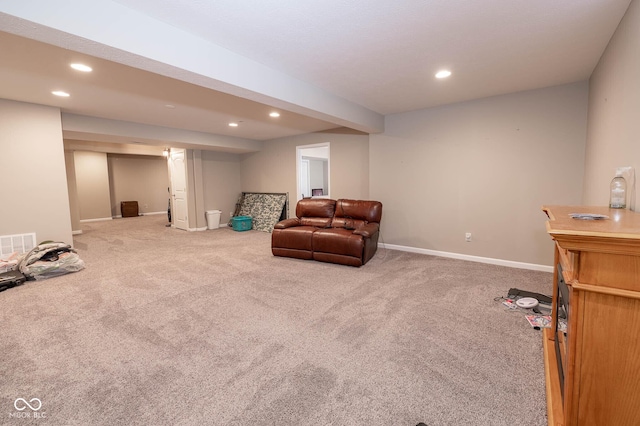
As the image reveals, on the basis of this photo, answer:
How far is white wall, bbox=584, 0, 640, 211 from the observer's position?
178 centimetres

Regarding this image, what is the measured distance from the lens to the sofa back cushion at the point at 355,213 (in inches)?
186

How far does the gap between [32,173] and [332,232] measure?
4.38 metres

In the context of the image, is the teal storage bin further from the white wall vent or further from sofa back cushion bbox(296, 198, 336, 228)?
the white wall vent

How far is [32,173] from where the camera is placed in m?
4.03

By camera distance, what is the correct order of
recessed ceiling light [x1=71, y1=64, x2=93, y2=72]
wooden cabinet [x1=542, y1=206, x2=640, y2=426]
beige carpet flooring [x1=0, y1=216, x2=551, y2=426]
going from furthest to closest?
recessed ceiling light [x1=71, y1=64, x2=93, y2=72] → beige carpet flooring [x1=0, y1=216, x2=551, y2=426] → wooden cabinet [x1=542, y1=206, x2=640, y2=426]

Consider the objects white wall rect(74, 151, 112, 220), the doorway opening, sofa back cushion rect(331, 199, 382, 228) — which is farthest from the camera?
the doorway opening

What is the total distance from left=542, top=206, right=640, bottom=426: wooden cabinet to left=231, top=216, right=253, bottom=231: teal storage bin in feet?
22.3

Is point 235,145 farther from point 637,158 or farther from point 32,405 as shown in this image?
point 637,158

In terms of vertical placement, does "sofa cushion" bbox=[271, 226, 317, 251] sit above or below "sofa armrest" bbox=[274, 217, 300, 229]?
below

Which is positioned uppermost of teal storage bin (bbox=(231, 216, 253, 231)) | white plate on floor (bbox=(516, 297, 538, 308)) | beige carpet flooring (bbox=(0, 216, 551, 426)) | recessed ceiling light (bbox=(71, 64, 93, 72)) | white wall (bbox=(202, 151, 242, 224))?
recessed ceiling light (bbox=(71, 64, 93, 72))

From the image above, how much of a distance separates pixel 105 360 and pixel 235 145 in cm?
559

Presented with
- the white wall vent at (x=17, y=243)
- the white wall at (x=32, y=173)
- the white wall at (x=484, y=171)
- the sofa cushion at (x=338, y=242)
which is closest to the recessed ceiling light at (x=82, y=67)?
the white wall at (x=32, y=173)

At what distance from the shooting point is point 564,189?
361 centimetres

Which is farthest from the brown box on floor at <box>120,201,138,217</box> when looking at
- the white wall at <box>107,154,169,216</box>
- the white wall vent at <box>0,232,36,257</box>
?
the white wall vent at <box>0,232,36,257</box>
